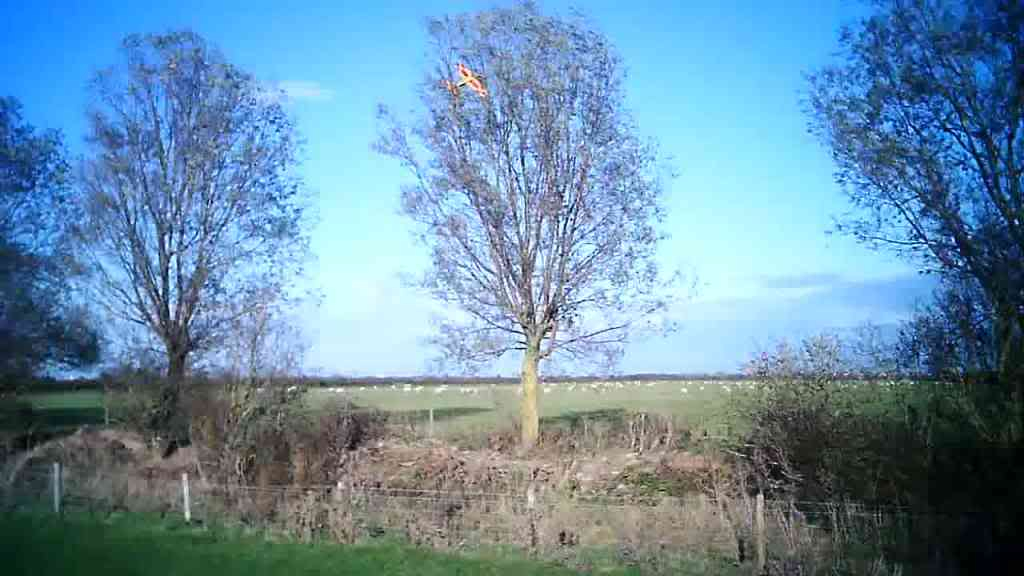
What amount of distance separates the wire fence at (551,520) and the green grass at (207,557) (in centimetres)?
78

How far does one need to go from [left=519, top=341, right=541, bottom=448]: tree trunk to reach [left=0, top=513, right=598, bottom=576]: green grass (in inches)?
427

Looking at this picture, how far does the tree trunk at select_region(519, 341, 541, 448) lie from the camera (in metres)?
26.6

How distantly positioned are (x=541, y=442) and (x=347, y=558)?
1227cm

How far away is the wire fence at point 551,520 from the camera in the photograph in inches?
542

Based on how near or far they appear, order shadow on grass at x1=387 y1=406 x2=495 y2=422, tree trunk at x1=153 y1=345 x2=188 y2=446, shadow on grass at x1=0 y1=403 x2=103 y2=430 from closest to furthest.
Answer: tree trunk at x1=153 y1=345 x2=188 y2=446 < shadow on grass at x1=0 y1=403 x2=103 y2=430 < shadow on grass at x1=387 y1=406 x2=495 y2=422

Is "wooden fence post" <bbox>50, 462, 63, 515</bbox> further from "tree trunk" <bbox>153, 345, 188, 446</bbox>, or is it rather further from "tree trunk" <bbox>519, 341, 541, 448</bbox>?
"tree trunk" <bbox>519, 341, 541, 448</bbox>

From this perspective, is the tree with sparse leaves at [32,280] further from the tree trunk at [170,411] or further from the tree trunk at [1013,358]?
the tree trunk at [1013,358]

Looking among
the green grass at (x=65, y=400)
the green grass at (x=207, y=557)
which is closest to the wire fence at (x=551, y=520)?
the green grass at (x=207, y=557)

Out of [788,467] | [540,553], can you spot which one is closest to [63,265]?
[540,553]

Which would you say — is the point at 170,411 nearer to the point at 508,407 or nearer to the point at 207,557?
the point at 508,407

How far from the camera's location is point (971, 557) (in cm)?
1295

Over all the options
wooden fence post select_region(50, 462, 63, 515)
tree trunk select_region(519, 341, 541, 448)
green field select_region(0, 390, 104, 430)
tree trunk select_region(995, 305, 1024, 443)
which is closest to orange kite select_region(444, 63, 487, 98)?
tree trunk select_region(519, 341, 541, 448)

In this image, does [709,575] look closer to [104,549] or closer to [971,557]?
[971,557]

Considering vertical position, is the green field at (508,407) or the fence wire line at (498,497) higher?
the green field at (508,407)
